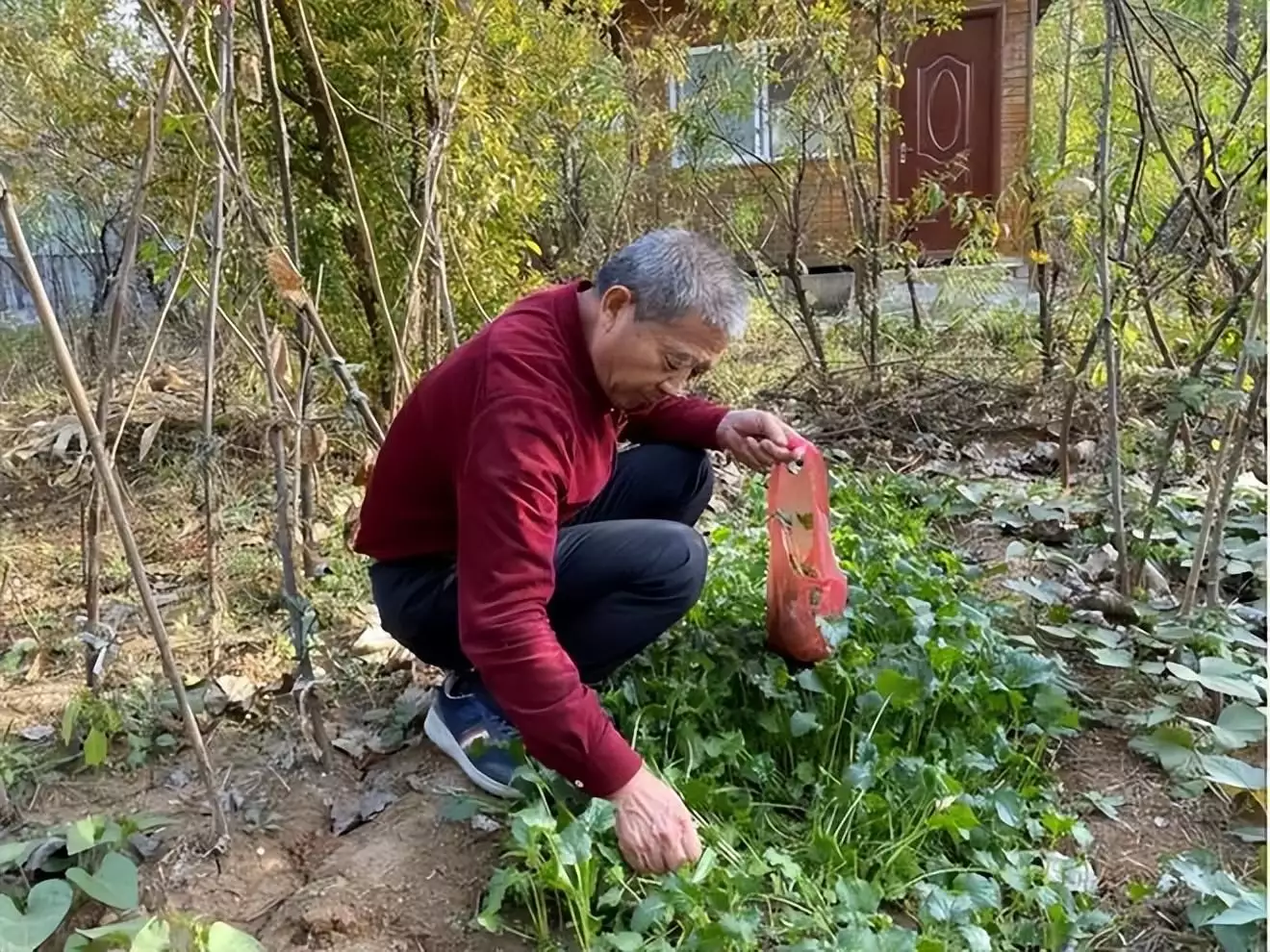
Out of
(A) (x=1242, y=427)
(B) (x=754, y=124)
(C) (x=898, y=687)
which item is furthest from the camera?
(B) (x=754, y=124)

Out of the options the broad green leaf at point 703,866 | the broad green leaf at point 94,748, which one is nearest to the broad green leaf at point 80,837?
the broad green leaf at point 94,748

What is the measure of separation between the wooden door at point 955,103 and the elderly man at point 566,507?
6.76 m

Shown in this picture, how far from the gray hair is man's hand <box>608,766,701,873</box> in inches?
27.1

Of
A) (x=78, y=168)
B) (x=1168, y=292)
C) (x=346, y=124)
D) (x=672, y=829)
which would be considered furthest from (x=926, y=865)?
(x=78, y=168)

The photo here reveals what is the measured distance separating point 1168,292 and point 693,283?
79.8 inches

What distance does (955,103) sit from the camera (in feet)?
27.8

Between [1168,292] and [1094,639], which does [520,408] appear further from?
[1168,292]

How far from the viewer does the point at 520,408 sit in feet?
5.37

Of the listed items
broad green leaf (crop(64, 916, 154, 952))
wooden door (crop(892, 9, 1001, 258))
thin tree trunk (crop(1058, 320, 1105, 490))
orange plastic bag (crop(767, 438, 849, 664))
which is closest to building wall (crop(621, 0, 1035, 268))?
thin tree trunk (crop(1058, 320, 1105, 490))

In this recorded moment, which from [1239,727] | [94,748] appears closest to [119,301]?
[94,748]

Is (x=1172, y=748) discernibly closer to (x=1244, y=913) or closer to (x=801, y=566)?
(x=1244, y=913)

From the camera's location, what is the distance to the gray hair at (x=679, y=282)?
65.8 inches

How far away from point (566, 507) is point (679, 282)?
489 millimetres

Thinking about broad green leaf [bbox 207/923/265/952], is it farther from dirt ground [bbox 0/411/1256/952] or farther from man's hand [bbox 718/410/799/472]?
man's hand [bbox 718/410/799/472]
